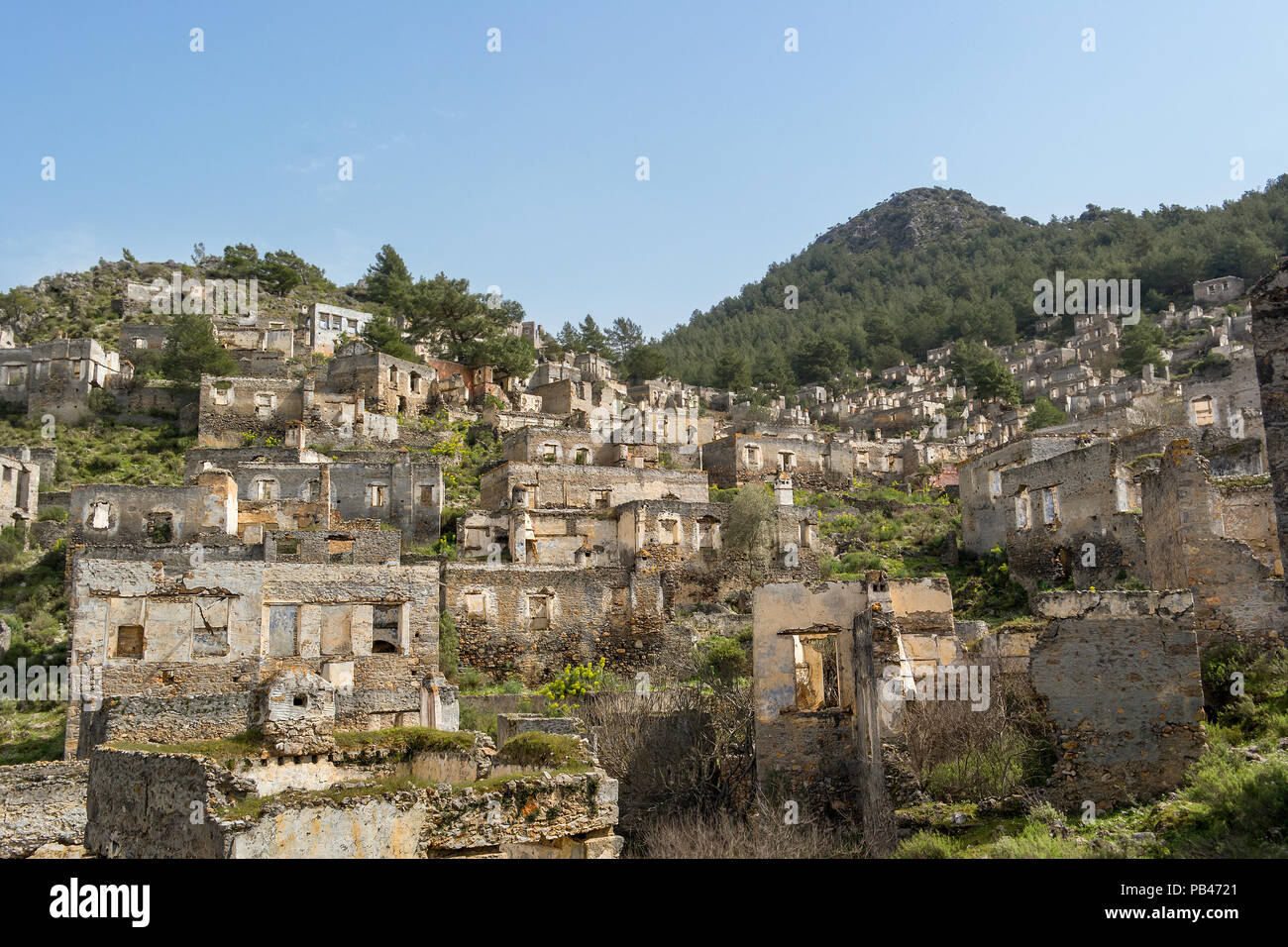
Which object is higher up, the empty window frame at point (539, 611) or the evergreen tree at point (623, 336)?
the evergreen tree at point (623, 336)

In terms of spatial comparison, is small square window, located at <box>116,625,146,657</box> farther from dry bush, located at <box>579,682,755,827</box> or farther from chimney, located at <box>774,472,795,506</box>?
chimney, located at <box>774,472,795,506</box>

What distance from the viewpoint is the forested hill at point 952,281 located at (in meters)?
102

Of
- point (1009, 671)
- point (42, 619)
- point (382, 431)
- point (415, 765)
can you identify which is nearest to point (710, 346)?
point (382, 431)

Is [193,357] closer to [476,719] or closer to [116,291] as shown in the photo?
[116,291]

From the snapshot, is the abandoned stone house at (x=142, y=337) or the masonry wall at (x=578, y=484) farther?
the abandoned stone house at (x=142, y=337)

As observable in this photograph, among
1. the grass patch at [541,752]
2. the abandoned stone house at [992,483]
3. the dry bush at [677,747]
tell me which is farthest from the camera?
the abandoned stone house at [992,483]

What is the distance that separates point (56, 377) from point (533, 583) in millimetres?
38496

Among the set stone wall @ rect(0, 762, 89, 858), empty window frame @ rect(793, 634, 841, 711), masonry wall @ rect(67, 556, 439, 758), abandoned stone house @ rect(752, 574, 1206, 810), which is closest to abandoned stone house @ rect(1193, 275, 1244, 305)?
abandoned stone house @ rect(752, 574, 1206, 810)

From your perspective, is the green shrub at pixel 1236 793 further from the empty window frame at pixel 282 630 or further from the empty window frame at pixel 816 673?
the empty window frame at pixel 282 630

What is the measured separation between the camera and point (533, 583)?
36.5 m

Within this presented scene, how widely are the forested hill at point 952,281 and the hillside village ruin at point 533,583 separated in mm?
32378

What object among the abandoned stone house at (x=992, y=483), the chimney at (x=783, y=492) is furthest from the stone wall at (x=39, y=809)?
the abandoned stone house at (x=992, y=483)

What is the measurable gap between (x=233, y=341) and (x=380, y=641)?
44682 mm
